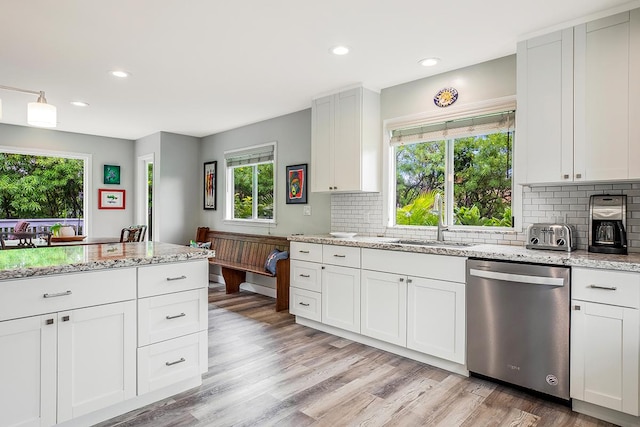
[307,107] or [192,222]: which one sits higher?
[307,107]

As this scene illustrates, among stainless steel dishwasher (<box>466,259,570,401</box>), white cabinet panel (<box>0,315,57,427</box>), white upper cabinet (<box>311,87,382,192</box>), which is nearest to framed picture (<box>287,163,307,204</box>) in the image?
white upper cabinet (<box>311,87,382,192</box>)

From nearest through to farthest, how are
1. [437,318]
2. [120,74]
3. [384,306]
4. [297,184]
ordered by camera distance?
[437,318] < [384,306] < [120,74] < [297,184]

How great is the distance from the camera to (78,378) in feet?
6.46

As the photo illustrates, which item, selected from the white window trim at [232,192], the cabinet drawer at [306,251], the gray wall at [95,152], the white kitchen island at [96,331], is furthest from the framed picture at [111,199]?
the white kitchen island at [96,331]

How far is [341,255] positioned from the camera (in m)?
3.50

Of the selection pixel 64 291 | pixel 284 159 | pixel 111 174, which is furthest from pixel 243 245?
pixel 64 291

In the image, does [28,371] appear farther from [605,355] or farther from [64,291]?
[605,355]

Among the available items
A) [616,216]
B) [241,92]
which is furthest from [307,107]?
[616,216]

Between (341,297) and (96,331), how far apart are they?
204cm

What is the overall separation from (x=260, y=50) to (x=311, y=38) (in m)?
0.47

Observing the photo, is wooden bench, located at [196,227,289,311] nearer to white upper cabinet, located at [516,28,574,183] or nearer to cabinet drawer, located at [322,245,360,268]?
cabinet drawer, located at [322,245,360,268]

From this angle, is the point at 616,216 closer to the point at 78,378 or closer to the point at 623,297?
the point at 623,297

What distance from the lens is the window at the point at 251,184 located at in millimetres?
5488

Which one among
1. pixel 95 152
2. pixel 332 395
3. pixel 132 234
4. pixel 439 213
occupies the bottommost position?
pixel 332 395
